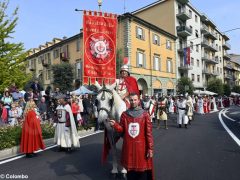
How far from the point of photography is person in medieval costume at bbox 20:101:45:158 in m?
8.70

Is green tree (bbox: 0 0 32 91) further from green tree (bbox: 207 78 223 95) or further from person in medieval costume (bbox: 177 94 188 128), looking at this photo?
green tree (bbox: 207 78 223 95)

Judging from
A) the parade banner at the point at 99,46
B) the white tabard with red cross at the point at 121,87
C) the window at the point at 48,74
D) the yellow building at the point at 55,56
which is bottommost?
the white tabard with red cross at the point at 121,87

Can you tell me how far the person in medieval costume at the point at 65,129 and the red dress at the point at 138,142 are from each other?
4.40 metres

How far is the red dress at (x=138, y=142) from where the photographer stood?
5172 mm

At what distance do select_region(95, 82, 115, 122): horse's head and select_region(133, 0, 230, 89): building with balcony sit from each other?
3239 centimetres

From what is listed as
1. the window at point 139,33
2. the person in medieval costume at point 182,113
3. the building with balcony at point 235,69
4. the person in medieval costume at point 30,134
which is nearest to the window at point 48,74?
the window at point 139,33

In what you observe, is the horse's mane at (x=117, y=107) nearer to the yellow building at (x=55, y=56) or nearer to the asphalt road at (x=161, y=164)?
the asphalt road at (x=161, y=164)

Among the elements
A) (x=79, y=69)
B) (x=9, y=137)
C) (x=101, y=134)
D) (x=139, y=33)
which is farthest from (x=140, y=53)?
(x=9, y=137)

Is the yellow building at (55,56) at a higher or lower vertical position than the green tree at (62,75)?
higher

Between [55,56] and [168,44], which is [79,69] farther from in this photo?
[168,44]

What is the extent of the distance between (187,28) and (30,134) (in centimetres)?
4355

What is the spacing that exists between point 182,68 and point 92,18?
3947cm

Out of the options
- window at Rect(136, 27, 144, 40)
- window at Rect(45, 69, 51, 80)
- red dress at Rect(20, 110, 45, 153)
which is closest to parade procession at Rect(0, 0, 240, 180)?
red dress at Rect(20, 110, 45, 153)

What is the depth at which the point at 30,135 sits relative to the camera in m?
8.76
